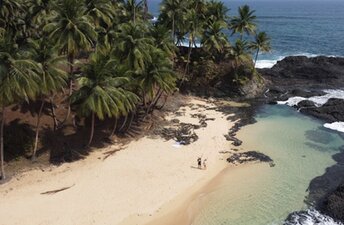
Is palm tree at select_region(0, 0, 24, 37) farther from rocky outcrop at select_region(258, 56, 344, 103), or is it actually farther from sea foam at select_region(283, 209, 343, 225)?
sea foam at select_region(283, 209, 343, 225)

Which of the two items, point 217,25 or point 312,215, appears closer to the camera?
point 312,215

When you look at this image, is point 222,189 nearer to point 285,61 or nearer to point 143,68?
point 143,68

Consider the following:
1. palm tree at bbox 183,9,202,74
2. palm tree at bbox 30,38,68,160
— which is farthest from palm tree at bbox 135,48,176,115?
palm tree at bbox 183,9,202,74

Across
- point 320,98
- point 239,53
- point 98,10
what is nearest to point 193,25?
point 239,53

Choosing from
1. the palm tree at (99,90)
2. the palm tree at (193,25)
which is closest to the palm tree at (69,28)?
the palm tree at (99,90)

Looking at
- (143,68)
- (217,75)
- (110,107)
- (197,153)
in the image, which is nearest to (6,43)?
(110,107)

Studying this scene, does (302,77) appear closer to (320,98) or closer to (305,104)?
(320,98)
